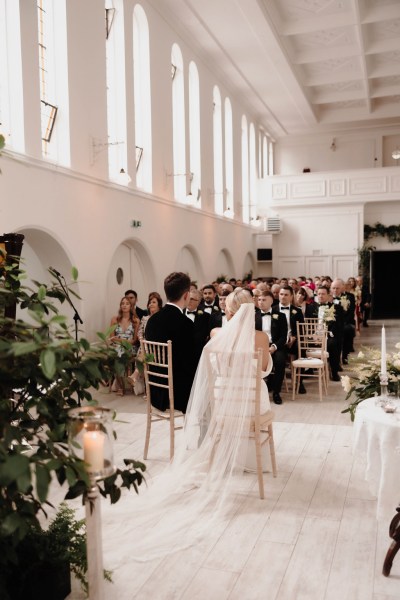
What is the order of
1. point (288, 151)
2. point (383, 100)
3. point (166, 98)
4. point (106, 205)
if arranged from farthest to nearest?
point (288, 151) < point (383, 100) < point (166, 98) < point (106, 205)

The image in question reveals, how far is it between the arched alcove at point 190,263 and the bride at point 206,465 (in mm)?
8496

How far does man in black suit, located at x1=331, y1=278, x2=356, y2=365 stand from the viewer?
33.2 feet

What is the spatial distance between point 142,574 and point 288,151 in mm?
21013

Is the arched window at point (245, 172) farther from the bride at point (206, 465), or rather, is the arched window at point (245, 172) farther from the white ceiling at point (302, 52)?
the bride at point (206, 465)

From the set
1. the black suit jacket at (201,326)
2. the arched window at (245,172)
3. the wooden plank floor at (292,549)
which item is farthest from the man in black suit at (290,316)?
the arched window at (245,172)

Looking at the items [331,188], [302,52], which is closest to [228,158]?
[302,52]

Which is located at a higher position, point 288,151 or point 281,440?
point 288,151

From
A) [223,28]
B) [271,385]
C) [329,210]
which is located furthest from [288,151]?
[271,385]

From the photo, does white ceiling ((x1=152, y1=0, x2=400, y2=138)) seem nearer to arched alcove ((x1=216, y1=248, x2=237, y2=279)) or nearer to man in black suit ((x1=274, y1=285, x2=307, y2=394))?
arched alcove ((x1=216, y1=248, x2=237, y2=279))

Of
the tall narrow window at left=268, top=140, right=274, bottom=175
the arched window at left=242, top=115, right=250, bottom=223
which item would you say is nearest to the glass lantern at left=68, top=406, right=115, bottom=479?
the arched window at left=242, top=115, right=250, bottom=223

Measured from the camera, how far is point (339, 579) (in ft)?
9.89

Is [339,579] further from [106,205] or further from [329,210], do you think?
[329,210]

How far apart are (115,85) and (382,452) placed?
8.41 m

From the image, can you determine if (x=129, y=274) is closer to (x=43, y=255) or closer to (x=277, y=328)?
(x=43, y=255)
